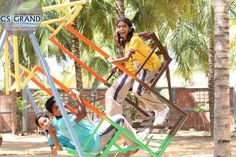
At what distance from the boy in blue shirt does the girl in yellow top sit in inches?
15.7

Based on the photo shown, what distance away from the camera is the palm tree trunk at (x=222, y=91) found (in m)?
6.07

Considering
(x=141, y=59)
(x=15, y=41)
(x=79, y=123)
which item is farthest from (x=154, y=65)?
(x=15, y=41)

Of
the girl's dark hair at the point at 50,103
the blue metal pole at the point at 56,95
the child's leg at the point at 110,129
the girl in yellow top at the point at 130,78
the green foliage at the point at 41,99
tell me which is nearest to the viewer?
the blue metal pole at the point at 56,95

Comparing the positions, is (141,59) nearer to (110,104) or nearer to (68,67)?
(110,104)

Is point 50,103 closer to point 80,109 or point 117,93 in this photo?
point 80,109

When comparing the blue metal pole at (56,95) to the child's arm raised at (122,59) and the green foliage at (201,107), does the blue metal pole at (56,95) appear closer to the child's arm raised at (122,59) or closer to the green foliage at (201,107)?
the child's arm raised at (122,59)

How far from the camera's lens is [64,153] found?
471 inches

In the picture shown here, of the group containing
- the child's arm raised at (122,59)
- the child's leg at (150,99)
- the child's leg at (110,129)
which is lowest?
the child's leg at (110,129)

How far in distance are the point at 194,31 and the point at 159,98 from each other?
618 inches

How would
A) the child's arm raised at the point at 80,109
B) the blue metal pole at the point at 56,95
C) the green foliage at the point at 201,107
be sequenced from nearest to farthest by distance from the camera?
1. the blue metal pole at the point at 56,95
2. the child's arm raised at the point at 80,109
3. the green foliage at the point at 201,107

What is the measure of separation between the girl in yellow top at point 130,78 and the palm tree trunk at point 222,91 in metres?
0.77

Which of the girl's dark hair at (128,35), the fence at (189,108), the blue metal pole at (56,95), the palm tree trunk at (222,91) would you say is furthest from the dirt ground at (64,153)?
the blue metal pole at (56,95)

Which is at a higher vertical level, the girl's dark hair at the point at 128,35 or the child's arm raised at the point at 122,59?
the girl's dark hair at the point at 128,35

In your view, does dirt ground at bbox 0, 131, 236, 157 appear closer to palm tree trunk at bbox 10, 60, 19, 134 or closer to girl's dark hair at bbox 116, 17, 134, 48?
palm tree trunk at bbox 10, 60, 19, 134
